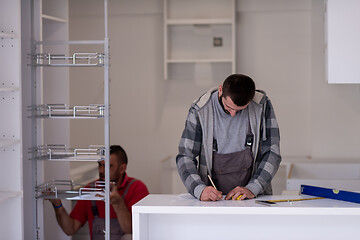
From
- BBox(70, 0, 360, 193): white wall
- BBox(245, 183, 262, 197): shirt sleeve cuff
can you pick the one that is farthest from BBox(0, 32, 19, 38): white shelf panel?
BBox(70, 0, 360, 193): white wall

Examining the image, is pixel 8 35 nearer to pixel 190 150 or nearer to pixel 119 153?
pixel 190 150

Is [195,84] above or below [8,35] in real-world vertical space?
below

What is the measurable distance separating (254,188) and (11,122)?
4.54 ft

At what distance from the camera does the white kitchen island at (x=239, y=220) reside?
7.34 feet

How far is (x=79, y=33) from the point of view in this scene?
17.6 ft

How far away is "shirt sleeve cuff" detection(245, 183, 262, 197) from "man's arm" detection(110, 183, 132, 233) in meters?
1.04

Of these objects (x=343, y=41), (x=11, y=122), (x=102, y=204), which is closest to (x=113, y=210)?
(x=102, y=204)

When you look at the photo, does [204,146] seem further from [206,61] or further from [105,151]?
[206,61]

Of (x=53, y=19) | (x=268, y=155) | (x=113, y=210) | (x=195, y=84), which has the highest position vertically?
(x=53, y=19)

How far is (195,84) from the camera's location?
5297 mm

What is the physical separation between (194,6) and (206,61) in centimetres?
55

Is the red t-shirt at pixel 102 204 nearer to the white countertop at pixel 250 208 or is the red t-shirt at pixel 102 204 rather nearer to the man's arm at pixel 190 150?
the man's arm at pixel 190 150

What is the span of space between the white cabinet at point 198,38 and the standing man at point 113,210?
1.51m

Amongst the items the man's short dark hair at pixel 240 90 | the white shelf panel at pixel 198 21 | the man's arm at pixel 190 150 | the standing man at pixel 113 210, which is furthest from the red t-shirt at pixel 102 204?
the white shelf panel at pixel 198 21
